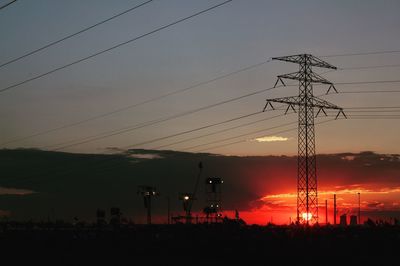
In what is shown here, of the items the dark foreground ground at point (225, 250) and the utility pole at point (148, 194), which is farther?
the utility pole at point (148, 194)

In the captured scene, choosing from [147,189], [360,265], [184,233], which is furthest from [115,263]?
[147,189]

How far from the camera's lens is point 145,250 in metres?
86.4

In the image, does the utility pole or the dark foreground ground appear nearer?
the dark foreground ground

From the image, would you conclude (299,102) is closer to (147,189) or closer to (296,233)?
(296,233)

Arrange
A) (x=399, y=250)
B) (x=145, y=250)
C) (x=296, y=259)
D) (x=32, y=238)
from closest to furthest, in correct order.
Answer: (x=296, y=259)
(x=399, y=250)
(x=145, y=250)
(x=32, y=238)

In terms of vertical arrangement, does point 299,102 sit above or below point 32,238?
above

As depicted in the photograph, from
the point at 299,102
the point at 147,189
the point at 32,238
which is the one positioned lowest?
the point at 32,238

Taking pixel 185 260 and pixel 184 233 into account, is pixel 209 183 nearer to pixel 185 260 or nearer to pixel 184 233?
pixel 184 233

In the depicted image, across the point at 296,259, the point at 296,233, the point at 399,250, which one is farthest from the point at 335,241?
the point at 296,259

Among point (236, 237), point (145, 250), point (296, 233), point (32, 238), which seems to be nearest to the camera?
point (145, 250)

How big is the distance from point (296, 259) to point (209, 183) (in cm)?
A: 4888

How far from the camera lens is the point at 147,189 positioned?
132 meters

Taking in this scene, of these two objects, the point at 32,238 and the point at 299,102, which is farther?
the point at 32,238

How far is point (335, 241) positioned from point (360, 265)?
29.8 meters
